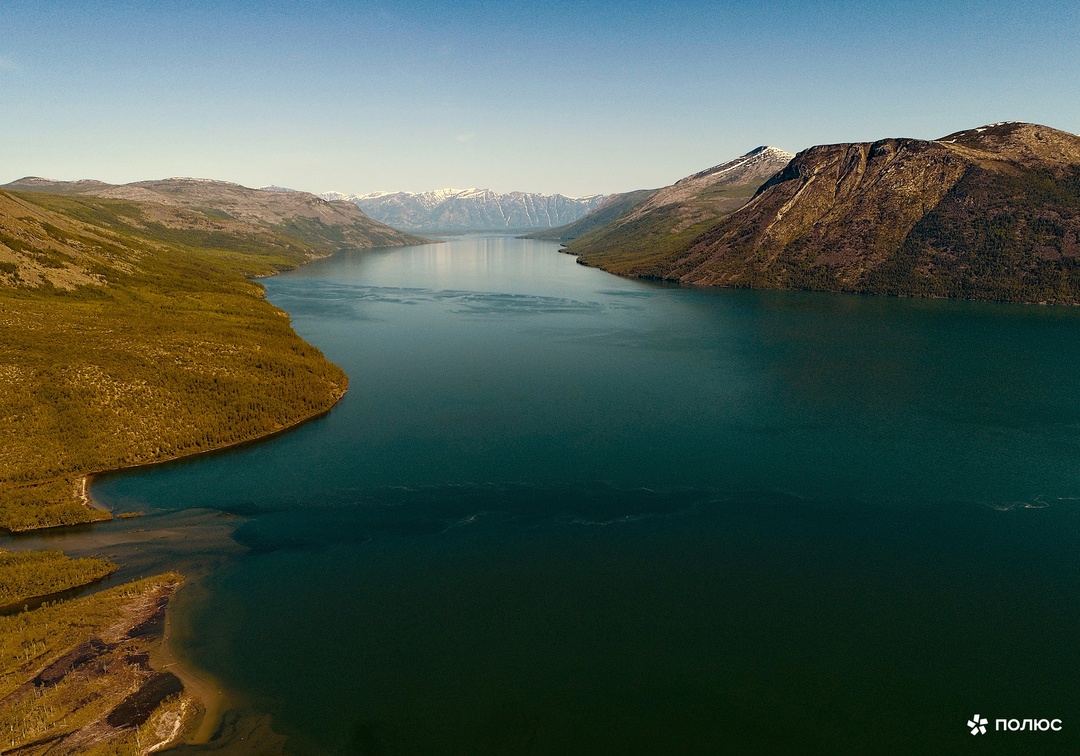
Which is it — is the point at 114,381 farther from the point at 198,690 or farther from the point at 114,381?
the point at 198,690

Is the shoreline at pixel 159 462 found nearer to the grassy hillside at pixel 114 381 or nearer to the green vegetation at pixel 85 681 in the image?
the grassy hillside at pixel 114 381

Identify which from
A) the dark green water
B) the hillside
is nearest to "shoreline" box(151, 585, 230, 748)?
the dark green water

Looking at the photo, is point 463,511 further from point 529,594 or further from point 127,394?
point 127,394

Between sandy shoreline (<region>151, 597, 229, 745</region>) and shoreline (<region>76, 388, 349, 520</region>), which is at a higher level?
shoreline (<region>76, 388, 349, 520</region>)

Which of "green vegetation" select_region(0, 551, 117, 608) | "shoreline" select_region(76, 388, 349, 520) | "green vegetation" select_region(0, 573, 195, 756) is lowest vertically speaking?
"green vegetation" select_region(0, 573, 195, 756)

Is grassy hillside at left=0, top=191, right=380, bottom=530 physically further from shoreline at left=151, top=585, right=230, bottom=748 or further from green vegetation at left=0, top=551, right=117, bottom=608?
shoreline at left=151, top=585, right=230, bottom=748

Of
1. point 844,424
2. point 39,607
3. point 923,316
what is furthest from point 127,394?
point 923,316

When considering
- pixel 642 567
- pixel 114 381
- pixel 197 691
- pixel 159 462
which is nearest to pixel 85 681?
pixel 197 691

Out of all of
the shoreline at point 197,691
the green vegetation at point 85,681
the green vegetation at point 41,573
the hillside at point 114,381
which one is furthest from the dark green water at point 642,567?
the green vegetation at point 41,573
